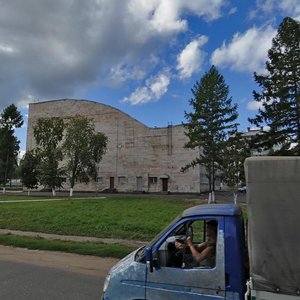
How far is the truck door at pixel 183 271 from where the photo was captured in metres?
4.70

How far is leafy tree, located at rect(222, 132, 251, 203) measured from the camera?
37906 mm

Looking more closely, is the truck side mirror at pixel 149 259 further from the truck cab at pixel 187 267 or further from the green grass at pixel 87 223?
the green grass at pixel 87 223

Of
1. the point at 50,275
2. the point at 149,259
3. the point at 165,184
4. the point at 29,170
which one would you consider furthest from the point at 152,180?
the point at 149,259

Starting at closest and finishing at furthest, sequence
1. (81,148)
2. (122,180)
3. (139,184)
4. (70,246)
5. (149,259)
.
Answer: (149,259)
(70,246)
(81,148)
(139,184)
(122,180)

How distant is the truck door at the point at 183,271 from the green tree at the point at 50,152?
47.8 meters

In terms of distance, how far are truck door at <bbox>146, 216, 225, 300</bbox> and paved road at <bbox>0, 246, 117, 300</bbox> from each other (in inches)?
125

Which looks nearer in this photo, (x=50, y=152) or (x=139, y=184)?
(x=50, y=152)

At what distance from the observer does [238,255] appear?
4652 millimetres

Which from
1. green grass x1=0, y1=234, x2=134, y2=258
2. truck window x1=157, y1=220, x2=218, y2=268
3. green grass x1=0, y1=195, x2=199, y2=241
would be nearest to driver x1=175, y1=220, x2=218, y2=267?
truck window x1=157, y1=220, x2=218, y2=268

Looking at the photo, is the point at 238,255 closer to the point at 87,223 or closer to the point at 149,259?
the point at 149,259

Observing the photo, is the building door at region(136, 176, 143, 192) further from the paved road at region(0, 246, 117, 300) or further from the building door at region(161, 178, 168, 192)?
the paved road at region(0, 246, 117, 300)

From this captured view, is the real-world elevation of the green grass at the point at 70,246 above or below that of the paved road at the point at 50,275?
above

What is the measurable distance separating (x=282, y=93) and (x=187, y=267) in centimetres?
3506

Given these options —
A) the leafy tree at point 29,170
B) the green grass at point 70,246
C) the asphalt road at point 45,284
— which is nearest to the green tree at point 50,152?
the leafy tree at point 29,170
